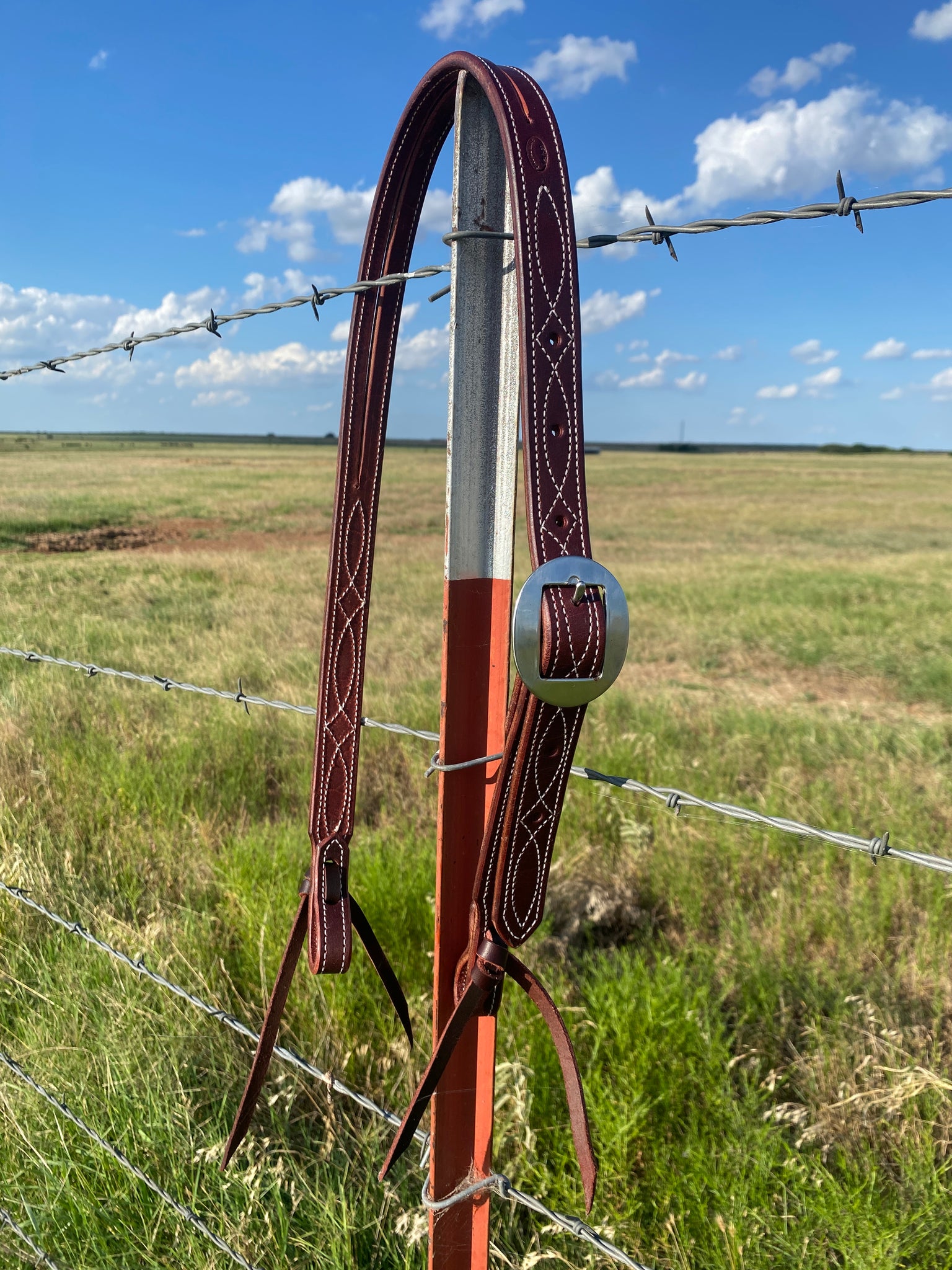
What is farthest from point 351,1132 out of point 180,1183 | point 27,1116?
point 27,1116

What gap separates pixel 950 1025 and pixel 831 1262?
931 mm

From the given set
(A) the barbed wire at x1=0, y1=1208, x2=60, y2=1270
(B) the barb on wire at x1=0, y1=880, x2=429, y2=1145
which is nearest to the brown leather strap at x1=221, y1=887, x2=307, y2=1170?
(B) the barb on wire at x1=0, y1=880, x2=429, y2=1145

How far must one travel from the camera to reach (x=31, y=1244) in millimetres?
1624

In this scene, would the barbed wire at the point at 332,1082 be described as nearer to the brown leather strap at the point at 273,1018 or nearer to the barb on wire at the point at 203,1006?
the barb on wire at the point at 203,1006

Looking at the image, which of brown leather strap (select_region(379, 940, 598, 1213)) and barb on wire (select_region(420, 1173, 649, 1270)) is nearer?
brown leather strap (select_region(379, 940, 598, 1213))

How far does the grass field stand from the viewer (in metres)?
1.61

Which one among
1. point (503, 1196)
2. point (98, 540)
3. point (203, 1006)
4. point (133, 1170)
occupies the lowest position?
point (133, 1170)

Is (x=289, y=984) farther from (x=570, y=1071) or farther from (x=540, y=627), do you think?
(x=540, y=627)

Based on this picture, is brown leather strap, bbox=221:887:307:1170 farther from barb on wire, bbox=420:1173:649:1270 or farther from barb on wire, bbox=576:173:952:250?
barb on wire, bbox=576:173:952:250

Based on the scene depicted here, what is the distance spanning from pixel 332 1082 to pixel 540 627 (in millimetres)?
1123

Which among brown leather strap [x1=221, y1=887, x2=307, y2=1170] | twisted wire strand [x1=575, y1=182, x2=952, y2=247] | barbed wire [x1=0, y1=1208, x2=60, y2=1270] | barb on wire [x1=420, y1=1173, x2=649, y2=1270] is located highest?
twisted wire strand [x1=575, y1=182, x2=952, y2=247]

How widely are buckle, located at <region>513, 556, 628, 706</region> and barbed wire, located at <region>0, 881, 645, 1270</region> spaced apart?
0.75m

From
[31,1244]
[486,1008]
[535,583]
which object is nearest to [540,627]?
[535,583]

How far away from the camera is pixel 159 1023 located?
80.3 inches
